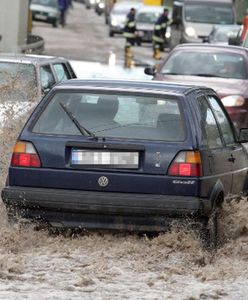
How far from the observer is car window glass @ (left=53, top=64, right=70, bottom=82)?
52.5 feet

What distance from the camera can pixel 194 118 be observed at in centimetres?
913

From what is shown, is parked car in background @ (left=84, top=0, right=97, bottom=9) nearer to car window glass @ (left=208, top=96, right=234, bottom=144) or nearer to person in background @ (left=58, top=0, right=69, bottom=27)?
person in background @ (left=58, top=0, right=69, bottom=27)

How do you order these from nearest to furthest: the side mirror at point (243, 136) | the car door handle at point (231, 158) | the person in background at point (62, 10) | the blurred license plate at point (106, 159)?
the blurred license plate at point (106, 159), the car door handle at point (231, 158), the side mirror at point (243, 136), the person in background at point (62, 10)

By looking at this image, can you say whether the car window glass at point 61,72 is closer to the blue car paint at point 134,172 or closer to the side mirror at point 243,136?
the side mirror at point 243,136

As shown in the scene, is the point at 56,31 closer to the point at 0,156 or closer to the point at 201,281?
the point at 0,156

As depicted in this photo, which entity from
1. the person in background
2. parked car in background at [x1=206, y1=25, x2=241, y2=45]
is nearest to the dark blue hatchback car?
parked car in background at [x1=206, y1=25, x2=241, y2=45]

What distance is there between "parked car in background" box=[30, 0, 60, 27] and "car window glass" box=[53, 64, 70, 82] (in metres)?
44.1

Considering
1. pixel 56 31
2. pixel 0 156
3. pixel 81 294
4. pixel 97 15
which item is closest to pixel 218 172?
pixel 81 294

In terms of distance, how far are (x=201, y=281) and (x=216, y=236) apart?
1.31 meters

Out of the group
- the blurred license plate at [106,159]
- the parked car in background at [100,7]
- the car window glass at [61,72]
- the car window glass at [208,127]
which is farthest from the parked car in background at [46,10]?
the blurred license plate at [106,159]

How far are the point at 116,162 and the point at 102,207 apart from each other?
36 cm

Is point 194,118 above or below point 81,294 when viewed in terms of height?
above

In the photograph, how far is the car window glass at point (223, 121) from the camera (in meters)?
10.2

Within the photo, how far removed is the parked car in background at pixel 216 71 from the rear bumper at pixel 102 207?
8.95 m
